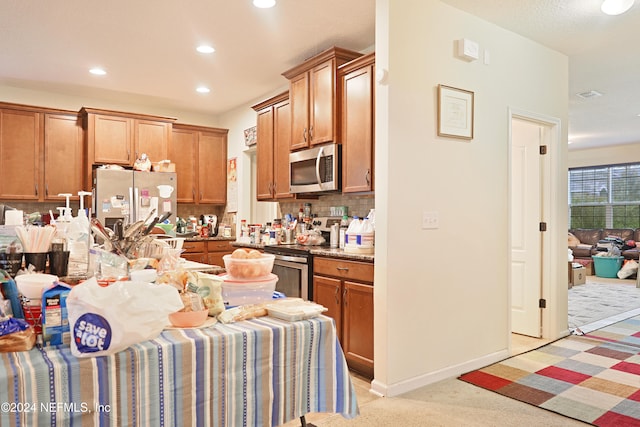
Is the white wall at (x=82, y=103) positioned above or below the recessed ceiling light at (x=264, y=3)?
below

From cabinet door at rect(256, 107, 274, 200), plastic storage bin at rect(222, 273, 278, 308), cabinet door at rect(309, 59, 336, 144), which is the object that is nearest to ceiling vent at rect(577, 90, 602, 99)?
cabinet door at rect(309, 59, 336, 144)

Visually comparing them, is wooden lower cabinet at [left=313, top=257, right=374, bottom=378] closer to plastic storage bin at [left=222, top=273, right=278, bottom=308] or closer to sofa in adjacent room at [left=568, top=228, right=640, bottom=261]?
plastic storage bin at [left=222, top=273, right=278, bottom=308]

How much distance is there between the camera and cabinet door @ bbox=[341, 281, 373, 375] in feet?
9.99

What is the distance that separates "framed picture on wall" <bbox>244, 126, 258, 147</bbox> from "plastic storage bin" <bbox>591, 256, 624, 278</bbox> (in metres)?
6.92

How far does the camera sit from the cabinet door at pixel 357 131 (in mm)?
3408

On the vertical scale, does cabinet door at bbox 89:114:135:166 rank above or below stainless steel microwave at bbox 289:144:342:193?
above

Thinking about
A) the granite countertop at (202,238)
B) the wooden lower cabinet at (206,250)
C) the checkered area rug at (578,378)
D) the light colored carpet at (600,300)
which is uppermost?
the granite countertop at (202,238)

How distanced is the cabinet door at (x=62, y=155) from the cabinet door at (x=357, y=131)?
355 centimetres

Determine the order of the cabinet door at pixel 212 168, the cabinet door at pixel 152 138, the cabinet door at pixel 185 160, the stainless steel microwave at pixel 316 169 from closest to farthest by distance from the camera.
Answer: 1. the stainless steel microwave at pixel 316 169
2. the cabinet door at pixel 152 138
3. the cabinet door at pixel 185 160
4. the cabinet door at pixel 212 168

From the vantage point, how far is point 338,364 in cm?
151

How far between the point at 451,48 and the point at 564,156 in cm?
177

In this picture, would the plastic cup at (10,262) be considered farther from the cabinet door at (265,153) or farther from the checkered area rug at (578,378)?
the cabinet door at (265,153)

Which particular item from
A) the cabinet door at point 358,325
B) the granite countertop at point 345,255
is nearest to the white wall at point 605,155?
the granite countertop at point 345,255

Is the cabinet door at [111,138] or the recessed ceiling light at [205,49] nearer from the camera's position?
the recessed ceiling light at [205,49]
